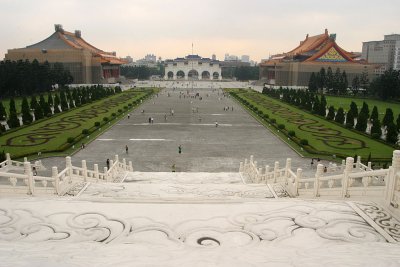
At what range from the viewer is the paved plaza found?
76.5 ft

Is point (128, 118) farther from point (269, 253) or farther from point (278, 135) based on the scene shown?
point (269, 253)

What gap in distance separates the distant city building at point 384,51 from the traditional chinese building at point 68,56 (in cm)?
10660

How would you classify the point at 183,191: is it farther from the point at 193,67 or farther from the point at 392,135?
the point at 193,67

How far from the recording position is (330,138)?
30234 millimetres

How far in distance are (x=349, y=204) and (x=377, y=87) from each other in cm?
5991

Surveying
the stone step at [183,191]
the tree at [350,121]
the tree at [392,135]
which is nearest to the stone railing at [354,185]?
the stone step at [183,191]

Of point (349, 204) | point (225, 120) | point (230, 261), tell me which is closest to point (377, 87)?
point (225, 120)

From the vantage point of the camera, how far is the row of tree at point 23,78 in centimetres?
5270

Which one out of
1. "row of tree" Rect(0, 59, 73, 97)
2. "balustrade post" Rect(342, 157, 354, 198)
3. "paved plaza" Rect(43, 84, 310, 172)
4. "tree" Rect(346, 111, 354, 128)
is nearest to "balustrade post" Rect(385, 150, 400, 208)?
"balustrade post" Rect(342, 157, 354, 198)

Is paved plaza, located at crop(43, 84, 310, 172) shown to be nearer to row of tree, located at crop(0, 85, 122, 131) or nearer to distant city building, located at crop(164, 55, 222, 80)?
row of tree, located at crop(0, 85, 122, 131)

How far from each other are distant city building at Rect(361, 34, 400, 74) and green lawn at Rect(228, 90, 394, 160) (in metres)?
113

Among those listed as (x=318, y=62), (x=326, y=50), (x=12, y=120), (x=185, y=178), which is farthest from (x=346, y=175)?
(x=326, y=50)

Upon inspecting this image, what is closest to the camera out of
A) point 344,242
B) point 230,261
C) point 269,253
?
point 230,261

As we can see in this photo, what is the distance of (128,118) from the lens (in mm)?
41500
